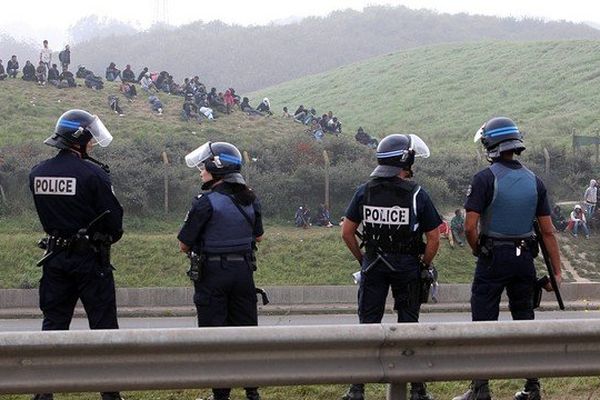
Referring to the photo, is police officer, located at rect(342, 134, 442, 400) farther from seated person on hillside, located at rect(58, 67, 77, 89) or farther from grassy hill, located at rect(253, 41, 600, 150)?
seated person on hillside, located at rect(58, 67, 77, 89)

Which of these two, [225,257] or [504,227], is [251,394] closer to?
[225,257]

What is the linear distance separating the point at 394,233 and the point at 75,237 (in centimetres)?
207

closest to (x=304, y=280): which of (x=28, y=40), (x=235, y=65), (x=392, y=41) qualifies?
(x=235, y=65)

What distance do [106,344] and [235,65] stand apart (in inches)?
3937

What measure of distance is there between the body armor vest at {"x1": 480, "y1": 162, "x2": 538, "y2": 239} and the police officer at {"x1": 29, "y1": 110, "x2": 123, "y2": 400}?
244 cm

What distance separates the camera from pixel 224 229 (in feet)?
21.3

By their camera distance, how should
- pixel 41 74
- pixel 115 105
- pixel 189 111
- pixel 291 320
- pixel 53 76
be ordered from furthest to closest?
pixel 53 76 < pixel 41 74 < pixel 115 105 < pixel 189 111 < pixel 291 320

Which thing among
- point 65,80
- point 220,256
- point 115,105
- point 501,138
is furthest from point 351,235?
point 65,80

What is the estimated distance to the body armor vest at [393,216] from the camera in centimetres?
659

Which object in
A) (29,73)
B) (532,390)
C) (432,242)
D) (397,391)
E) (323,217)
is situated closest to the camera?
(397,391)

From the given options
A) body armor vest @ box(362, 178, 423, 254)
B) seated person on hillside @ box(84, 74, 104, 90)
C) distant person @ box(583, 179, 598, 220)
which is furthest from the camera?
seated person on hillside @ box(84, 74, 104, 90)

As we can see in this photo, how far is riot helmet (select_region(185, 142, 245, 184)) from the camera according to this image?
21.7 ft

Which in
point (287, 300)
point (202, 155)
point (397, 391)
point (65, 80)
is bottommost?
point (287, 300)

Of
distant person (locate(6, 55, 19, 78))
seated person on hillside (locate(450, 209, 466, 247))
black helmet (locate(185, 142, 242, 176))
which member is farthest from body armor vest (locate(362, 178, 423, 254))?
distant person (locate(6, 55, 19, 78))
